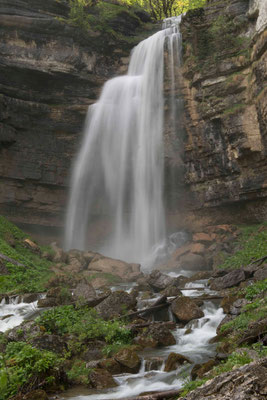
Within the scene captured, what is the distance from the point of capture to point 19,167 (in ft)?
73.3

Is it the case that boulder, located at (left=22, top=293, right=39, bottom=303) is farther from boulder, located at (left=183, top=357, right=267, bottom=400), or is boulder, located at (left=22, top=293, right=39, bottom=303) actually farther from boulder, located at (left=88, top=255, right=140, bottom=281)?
boulder, located at (left=183, top=357, right=267, bottom=400)

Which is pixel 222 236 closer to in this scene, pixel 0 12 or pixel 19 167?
pixel 19 167

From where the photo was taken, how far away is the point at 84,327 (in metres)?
7.70

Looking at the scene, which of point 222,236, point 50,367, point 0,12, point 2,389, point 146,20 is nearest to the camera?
point 2,389

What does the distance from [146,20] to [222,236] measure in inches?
807

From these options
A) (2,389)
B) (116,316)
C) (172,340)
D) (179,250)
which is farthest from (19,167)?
(2,389)

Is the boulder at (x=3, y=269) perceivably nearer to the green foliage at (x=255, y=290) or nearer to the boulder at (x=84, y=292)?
the boulder at (x=84, y=292)

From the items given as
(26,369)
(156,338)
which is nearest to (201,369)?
(156,338)

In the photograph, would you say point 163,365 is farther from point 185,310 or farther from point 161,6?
point 161,6

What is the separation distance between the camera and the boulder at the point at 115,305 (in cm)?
909

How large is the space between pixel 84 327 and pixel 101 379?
209 centimetres

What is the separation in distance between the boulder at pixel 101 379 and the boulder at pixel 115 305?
10.1ft

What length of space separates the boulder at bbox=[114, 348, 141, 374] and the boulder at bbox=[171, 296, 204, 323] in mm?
2497

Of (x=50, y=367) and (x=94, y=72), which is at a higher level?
(x=94, y=72)
